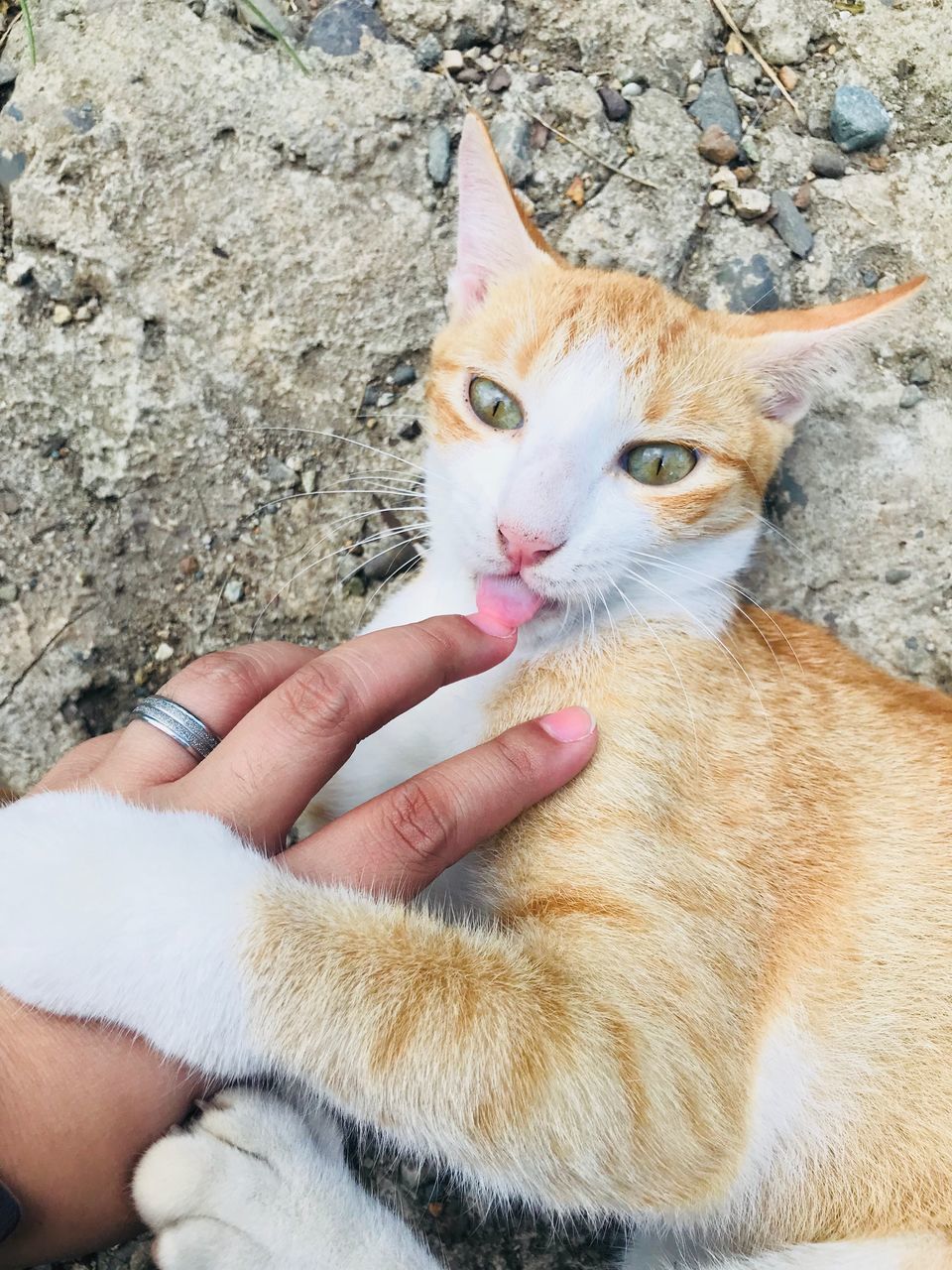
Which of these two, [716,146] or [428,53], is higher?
[428,53]

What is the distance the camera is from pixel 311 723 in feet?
5.41

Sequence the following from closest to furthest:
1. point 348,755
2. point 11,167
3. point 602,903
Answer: point 602,903 → point 348,755 → point 11,167

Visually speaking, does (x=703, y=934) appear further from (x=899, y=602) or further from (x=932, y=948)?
(x=899, y=602)

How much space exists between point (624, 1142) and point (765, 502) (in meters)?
1.76

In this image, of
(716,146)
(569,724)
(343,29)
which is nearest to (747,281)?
(716,146)

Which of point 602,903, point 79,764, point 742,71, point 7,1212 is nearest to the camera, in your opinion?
point 7,1212

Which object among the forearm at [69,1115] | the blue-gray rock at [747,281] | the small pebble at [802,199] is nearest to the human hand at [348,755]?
the forearm at [69,1115]

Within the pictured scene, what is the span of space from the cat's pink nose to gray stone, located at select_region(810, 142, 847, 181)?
1809mm

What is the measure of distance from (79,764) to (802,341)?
71.4 inches

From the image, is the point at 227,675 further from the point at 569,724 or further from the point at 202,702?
the point at 569,724

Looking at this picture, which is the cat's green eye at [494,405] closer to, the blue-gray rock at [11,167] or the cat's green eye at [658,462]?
the cat's green eye at [658,462]

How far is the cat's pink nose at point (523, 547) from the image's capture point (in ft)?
5.40

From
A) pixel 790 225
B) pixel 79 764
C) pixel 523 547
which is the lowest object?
pixel 79 764

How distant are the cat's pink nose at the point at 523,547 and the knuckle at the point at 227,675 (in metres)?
0.64
